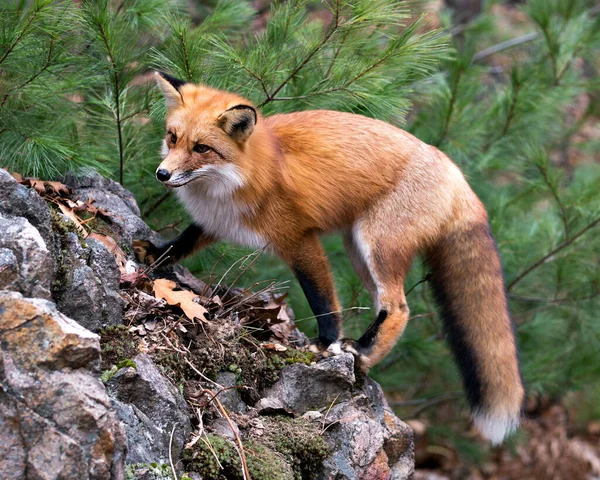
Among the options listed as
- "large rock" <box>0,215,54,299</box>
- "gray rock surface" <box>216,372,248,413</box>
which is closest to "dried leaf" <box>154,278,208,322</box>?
"gray rock surface" <box>216,372,248,413</box>

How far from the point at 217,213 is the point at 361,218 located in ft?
3.43

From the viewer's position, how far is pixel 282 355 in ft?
15.7

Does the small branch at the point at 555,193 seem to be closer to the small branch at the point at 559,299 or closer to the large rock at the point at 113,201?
the small branch at the point at 559,299

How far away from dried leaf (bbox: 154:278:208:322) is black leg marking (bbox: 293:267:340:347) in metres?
0.87

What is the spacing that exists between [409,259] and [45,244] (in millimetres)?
2701

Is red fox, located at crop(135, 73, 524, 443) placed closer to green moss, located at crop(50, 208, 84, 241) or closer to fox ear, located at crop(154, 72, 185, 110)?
fox ear, located at crop(154, 72, 185, 110)

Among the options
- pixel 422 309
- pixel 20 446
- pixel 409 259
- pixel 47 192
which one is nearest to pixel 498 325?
pixel 409 259

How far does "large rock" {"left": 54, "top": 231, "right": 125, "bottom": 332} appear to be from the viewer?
3.81 metres

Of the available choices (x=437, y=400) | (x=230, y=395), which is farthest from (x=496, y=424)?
(x=437, y=400)

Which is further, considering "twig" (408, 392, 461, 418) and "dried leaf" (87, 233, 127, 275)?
"twig" (408, 392, 461, 418)

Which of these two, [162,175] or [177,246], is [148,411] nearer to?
[162,175]

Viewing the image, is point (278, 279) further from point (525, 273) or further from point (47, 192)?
point (47, 192)

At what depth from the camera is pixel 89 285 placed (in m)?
3.87

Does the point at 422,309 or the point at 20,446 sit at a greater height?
the point at 20,446
